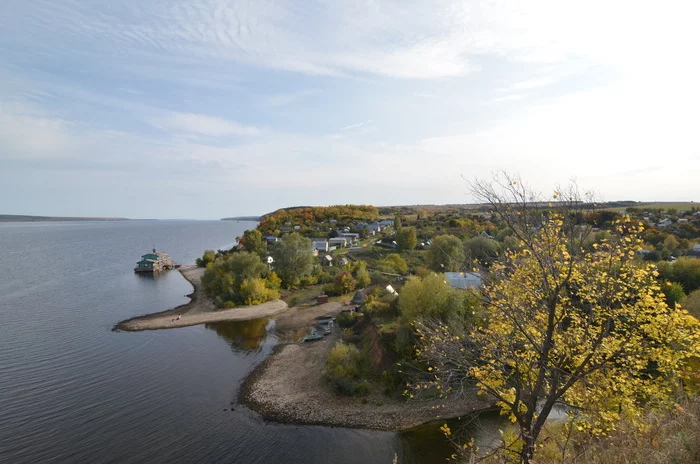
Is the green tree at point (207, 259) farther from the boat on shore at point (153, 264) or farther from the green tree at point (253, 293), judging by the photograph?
the green tree at point (253, 293)

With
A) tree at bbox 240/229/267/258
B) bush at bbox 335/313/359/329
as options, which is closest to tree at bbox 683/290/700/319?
bush at bbox 335/313/359/329

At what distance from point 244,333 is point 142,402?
1208 cm

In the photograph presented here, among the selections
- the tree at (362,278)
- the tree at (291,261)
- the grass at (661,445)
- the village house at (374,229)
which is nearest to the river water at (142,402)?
the grass at (661,445)

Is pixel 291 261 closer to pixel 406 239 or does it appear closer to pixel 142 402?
pixel 406 239

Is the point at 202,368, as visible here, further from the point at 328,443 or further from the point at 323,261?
the point at 323,261

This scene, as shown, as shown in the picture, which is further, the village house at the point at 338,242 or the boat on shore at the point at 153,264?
the village house at the point at 338,242

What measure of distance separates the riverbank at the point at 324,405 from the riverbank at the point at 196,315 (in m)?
13.7

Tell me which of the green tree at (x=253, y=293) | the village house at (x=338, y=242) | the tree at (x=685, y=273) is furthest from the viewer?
the village house at (x=338, y=242)

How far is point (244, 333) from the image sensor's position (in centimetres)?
3200

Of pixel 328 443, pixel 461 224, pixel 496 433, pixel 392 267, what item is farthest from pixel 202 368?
pixel 461 224

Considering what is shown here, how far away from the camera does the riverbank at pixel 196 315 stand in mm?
33469

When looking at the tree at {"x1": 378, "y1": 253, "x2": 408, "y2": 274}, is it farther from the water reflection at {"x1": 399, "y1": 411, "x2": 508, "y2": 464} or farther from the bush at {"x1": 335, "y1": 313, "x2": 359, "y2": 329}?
the water reflection at {"x1": 399, "y1": 411, "x2": 508, "y2": 464}

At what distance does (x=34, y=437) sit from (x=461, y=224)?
76.6 m

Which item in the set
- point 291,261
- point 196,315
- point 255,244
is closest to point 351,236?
point 255,244
